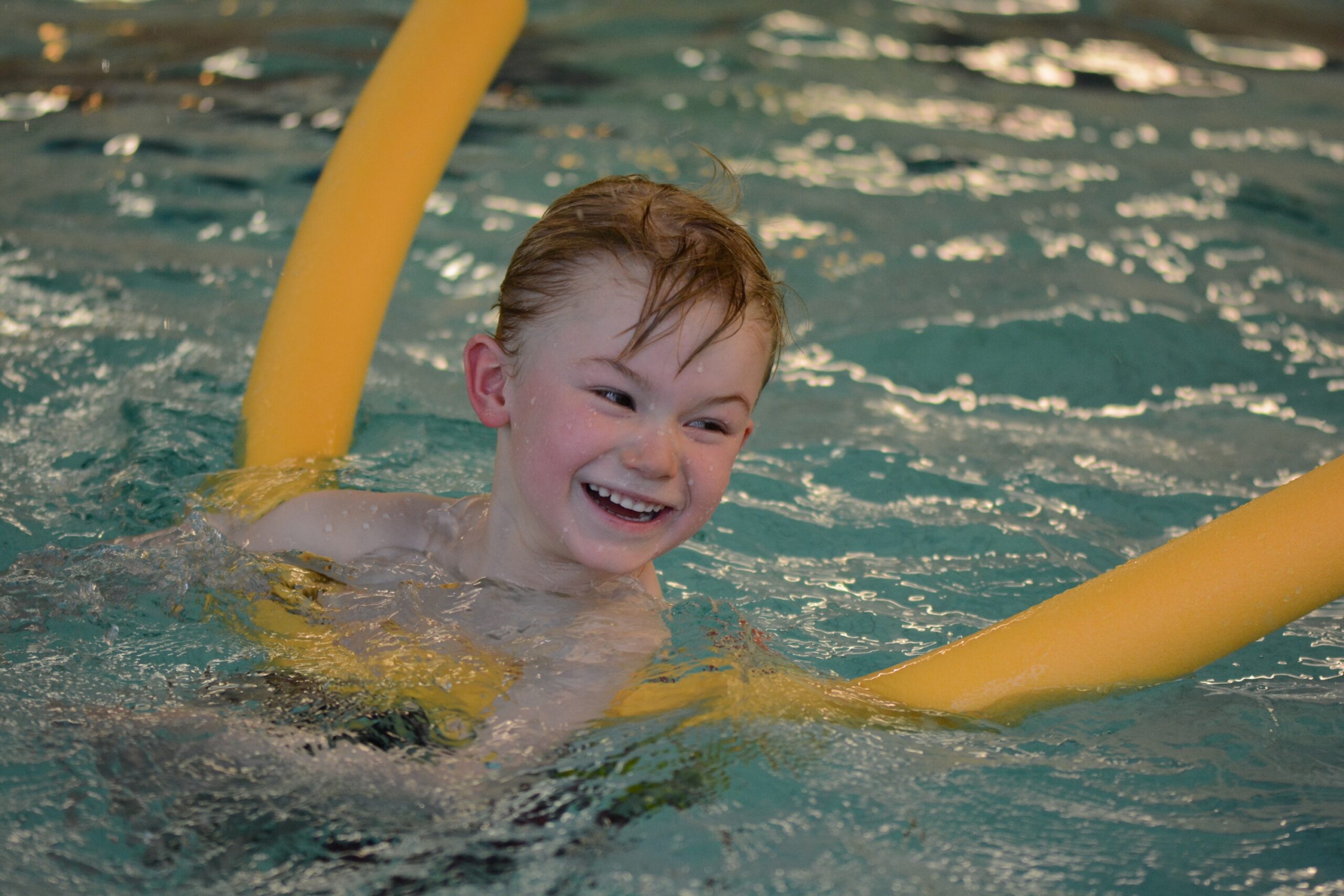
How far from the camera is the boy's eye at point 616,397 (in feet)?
6.49

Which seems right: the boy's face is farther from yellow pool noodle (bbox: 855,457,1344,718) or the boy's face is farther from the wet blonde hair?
yellow pool noodle (bbox: 855,457,1344,718)

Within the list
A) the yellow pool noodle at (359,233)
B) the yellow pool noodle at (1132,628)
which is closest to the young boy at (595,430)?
the yellow pool noodle at (1132,628)

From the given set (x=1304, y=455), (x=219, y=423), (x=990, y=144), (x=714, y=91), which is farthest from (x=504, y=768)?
(x=714, y=91)

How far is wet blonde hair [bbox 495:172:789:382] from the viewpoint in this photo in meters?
1.96

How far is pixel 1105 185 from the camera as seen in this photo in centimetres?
532

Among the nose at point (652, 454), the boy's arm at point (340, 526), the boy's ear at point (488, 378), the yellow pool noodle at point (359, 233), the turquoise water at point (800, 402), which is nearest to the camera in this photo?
the turquoise water at point (800, 402)

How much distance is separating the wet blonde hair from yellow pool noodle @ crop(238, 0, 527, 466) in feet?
2.46

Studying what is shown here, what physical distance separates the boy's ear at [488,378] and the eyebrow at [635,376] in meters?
0.22

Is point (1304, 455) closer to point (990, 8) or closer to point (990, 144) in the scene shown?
point (990, 144)

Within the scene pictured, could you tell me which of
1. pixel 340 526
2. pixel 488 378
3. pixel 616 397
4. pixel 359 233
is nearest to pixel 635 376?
pixel 616 397

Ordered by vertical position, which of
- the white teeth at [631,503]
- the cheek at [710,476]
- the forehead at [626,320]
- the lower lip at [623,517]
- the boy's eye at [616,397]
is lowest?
the lower lip at [623,517]

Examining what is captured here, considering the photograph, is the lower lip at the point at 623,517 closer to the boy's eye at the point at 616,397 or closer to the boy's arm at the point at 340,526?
the boy's eye at the point at 616,397

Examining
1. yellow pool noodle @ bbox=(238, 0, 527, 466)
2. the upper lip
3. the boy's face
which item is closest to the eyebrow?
the boy's face

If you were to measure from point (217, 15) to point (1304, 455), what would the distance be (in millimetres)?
6088
